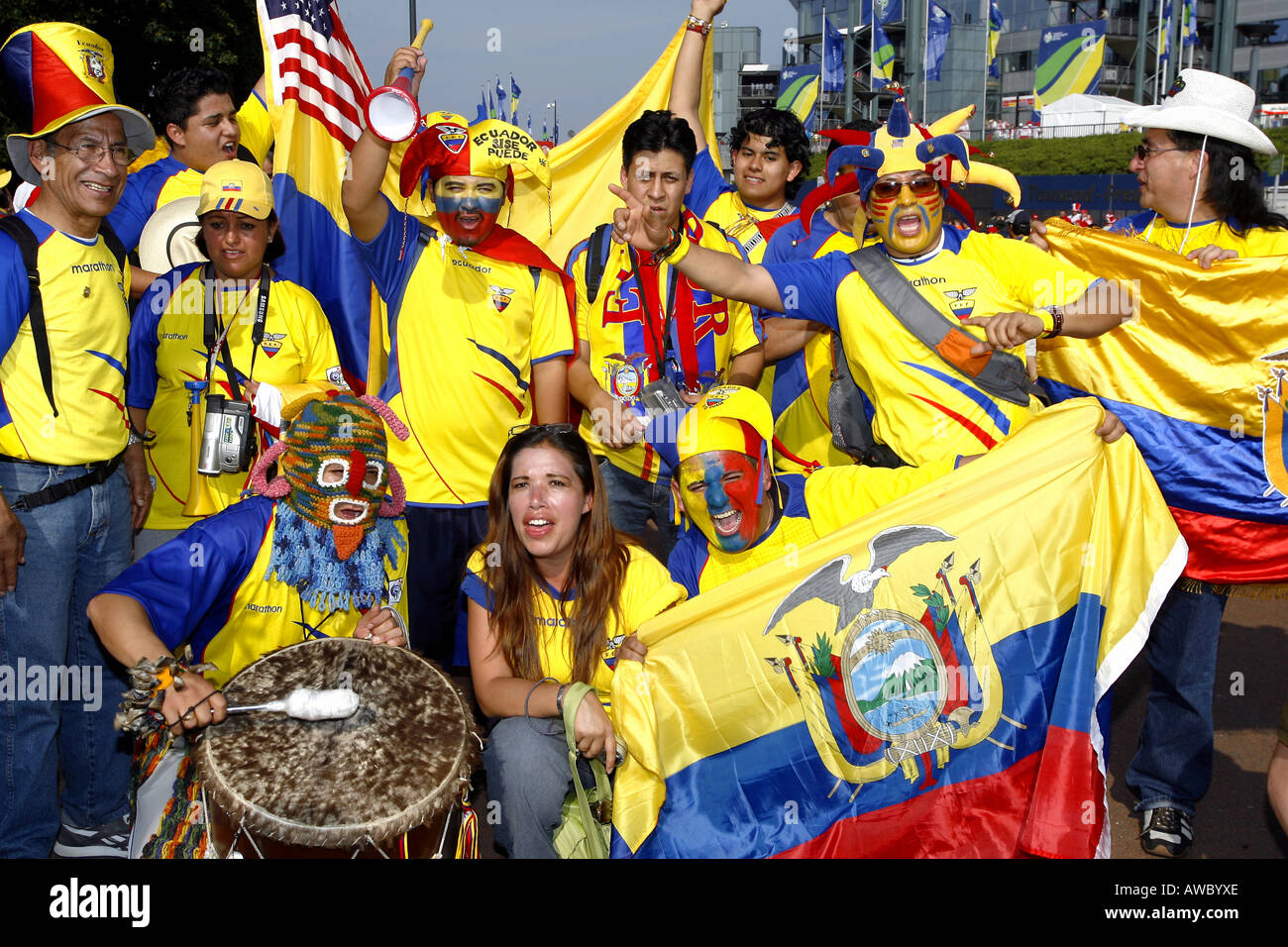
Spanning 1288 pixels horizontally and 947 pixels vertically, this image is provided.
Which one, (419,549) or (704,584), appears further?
(419,549)

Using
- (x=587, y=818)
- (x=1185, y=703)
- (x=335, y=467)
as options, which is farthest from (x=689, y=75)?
(x=587, y=818)

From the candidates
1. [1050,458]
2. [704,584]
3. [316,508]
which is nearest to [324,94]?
[316,508]

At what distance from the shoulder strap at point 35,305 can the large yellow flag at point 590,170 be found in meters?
2.88

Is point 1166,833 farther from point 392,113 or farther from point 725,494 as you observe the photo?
point 392,113

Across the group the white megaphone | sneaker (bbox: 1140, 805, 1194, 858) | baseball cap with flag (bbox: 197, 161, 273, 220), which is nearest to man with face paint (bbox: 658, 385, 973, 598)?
the white megaphone

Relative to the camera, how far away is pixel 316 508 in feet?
11.4

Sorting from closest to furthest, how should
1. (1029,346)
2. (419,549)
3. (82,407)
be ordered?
(82,407) < (1029,346) < (419,549)

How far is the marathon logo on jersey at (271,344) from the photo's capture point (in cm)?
422

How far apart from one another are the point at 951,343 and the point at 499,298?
→ 1814mm

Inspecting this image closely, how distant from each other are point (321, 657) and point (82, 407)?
1.37 m

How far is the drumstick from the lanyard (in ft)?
5.33

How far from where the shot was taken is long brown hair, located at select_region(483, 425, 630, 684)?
3523mm

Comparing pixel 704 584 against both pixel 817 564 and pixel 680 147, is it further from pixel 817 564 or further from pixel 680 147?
pixel 680 147
